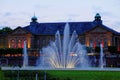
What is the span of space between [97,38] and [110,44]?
3494mm

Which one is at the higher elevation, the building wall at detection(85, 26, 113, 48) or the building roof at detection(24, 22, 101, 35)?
the building roof at detection(24, 22, 101, 35)

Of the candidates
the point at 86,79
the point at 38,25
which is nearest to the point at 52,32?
the point at 38,25

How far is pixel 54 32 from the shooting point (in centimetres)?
10756

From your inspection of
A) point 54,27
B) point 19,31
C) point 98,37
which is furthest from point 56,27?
point 98,37

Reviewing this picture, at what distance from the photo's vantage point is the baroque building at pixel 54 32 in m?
103

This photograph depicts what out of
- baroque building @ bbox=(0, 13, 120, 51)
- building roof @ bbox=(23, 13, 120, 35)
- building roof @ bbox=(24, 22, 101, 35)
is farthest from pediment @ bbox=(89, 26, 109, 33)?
building roof @ bbox=(24, 22, 101, 35)

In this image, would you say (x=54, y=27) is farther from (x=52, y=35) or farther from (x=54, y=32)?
(x=52, y=35)

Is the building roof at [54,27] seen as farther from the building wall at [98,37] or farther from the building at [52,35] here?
the building wall at [98,37]

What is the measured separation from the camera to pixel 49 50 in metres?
55.7

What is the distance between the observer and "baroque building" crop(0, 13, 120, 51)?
4050 inches

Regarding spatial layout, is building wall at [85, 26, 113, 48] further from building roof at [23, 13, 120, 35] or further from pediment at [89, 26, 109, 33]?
building roof at [23, 13, 120, 35]

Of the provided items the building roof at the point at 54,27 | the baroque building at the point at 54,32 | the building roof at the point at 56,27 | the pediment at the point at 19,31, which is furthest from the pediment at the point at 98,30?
the pediment at the point at 19,31

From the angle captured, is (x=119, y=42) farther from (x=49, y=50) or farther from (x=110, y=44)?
(x=49, y=50)

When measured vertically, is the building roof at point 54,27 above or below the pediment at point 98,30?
above
